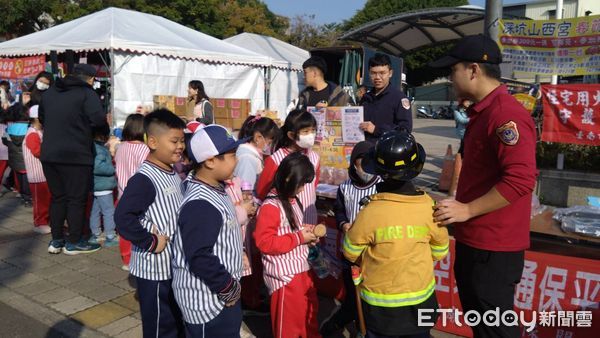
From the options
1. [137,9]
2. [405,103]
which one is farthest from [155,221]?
[137,9]

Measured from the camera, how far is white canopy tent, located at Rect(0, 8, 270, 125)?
10.2 meters

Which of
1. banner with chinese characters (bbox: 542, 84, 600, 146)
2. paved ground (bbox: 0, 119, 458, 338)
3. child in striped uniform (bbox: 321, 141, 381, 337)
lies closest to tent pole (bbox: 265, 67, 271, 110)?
banner with chinese characters (bbox: 542, 84, 600, 146)

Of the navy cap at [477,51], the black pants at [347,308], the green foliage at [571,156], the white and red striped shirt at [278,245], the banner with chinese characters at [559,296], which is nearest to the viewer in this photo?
the navy cap at [477,51]

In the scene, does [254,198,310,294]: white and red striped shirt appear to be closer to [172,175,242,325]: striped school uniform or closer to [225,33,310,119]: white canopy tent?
[172,175,242,325]: striped school uniform

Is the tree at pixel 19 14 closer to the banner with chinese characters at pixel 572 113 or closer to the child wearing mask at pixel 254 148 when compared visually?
the child wearing mask at pixel 254 148

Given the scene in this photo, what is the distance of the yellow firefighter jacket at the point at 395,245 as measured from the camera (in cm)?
213

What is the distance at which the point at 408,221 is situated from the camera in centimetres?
213

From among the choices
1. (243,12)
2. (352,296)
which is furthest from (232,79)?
(243,12)

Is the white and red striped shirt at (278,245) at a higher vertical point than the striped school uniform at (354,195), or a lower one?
lower

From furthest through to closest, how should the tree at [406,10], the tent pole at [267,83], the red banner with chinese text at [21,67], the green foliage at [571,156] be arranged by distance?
the tree at [406,10]
the tent pole at [267,83]
the red banner with chinese text at [21,67]
the green foliage at [571,156]

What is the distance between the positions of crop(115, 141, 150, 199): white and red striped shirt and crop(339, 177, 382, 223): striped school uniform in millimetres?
2216

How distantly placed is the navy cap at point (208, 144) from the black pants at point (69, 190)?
3.30m

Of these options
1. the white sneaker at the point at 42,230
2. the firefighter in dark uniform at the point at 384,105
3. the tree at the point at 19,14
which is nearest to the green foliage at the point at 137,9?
the tree at the point at 19,14

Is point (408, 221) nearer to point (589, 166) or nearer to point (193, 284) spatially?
point (193, 284)
